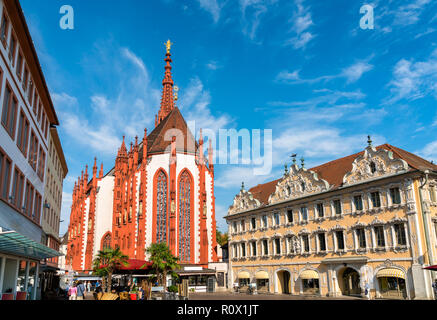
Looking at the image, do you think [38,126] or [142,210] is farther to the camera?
[142,210]

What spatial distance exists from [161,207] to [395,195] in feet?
120

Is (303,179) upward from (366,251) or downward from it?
upward

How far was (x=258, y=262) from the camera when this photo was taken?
144 feet

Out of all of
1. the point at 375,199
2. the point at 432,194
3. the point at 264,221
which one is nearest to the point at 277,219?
the point at 264,221

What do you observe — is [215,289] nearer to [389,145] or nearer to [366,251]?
[366,251]

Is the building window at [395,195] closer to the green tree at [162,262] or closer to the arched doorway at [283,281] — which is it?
the arched doorway at [283,281]

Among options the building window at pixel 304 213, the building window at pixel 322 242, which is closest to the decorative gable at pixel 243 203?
the building window at pixel 304 213

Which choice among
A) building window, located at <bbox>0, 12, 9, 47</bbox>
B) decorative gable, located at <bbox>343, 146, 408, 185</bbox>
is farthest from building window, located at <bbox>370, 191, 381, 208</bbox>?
building window, located at <bbox>0, 12, 9, 47</bbox>

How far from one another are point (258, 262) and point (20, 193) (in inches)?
1111

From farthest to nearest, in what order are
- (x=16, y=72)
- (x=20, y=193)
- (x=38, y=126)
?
(x=38, y=126), (x=20, y=193), (x=16, y=72)

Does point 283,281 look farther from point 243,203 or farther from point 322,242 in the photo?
point 243,203

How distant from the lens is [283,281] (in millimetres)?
41406

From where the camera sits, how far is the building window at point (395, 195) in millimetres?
30580

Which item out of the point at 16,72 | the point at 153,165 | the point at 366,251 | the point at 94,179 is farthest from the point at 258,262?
the point at 94,179
